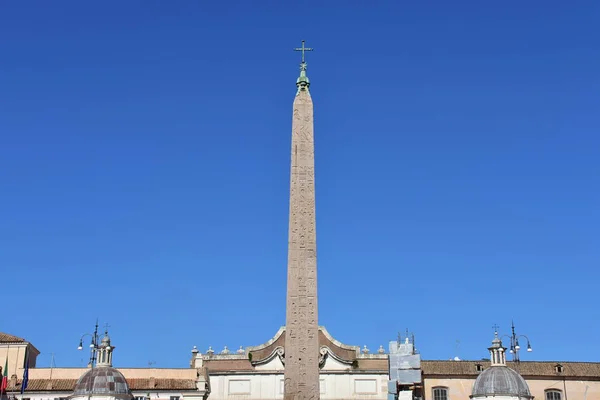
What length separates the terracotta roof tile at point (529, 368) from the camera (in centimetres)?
5256

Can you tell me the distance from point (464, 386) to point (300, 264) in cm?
3168

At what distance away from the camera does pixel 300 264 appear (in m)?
23.3

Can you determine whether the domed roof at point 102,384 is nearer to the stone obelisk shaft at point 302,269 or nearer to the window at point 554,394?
the window at point 554,394

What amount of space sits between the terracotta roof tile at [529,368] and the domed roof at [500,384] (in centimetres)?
501

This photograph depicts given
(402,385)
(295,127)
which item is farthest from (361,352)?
(295,127)

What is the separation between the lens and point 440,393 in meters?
52.2

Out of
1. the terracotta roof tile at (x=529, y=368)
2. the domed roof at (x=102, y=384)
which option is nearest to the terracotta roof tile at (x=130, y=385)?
the domed roof at (x=102, y=384)

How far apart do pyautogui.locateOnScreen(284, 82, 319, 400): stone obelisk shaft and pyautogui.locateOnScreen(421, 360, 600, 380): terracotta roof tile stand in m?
30.4

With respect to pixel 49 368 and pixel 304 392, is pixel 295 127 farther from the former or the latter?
pixel 49 368

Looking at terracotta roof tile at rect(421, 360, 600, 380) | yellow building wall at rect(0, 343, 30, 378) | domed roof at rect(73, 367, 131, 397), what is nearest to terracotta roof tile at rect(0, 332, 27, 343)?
yellow building wall at rect(0, 343, 30, 378)

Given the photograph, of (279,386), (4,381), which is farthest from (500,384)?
(4,381)

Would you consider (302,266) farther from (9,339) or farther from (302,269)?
(9,339)

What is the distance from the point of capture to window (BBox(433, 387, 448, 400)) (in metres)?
52.2

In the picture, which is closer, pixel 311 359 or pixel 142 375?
pixel 311 359
